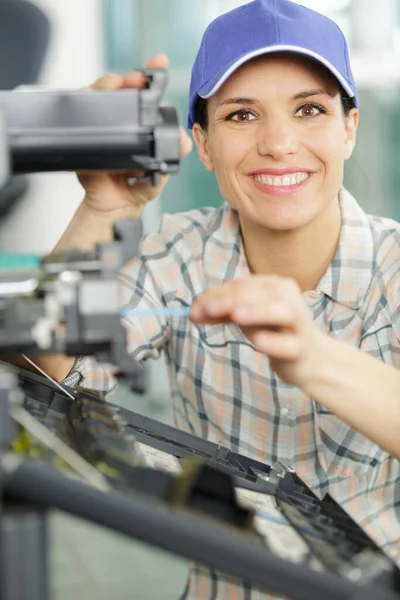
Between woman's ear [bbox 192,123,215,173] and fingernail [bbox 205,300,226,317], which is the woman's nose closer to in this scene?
woman's ear [bbox 192,123,215,173]

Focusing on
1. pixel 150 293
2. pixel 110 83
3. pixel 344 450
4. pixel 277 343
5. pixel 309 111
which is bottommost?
pixel 344 450

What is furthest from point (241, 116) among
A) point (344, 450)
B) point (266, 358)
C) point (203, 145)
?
point (344, 450)

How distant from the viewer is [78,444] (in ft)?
2.39

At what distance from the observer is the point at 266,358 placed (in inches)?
53.7

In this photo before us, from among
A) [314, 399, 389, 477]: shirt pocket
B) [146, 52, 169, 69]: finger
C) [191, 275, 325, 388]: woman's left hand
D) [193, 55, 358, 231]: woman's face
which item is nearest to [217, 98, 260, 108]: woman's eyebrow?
[193, 55, 358, 231]: woman's face

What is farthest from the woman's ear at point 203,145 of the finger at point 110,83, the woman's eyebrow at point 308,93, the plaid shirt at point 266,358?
the finger at point 110,83

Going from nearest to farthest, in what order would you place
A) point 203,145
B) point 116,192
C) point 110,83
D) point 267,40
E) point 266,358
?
point 110,83
point 116,192
point 267,40
point 266,358
point 203,145

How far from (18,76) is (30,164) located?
2.24 metres

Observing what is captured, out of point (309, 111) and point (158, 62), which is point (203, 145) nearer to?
point (309, 111)

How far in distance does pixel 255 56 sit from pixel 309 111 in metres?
0.12

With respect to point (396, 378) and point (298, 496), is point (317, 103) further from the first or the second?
point (298, 496)

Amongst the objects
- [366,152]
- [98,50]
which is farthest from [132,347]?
[366,152]

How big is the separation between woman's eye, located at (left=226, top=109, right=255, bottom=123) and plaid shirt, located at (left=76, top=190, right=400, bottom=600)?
21 cm

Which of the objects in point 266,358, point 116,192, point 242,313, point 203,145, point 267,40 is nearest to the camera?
point 242,313
